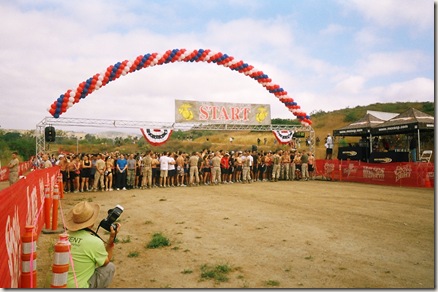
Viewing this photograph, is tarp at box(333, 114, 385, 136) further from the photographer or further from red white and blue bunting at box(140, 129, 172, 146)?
the photographer

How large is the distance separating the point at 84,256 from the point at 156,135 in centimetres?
1550

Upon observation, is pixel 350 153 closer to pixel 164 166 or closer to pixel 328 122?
pixel 164 166

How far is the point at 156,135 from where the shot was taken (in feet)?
61.6

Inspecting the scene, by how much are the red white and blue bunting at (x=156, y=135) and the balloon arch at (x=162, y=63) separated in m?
3.36

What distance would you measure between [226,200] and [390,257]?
22.0 feet

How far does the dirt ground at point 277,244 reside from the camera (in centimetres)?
475

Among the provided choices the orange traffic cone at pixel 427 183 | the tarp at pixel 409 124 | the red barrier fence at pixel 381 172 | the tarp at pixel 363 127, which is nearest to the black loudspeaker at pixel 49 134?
the red barrier fence at pixel 381 172

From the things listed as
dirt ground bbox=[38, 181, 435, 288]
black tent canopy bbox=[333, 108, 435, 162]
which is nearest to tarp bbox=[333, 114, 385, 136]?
black tent canopy bbox=[333, 108, 435, 162]

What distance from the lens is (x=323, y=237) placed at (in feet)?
22.4

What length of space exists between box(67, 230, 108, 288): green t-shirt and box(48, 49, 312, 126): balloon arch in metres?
15.3

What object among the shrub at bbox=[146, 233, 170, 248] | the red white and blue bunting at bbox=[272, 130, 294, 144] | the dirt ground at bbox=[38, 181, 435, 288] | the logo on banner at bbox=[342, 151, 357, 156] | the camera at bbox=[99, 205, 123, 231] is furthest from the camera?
the red white and blue bunting at bbox=[272, 130, 294, 144]

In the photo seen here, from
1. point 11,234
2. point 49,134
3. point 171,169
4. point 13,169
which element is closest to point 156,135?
point 171,169

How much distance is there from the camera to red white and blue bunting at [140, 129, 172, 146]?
728 inches

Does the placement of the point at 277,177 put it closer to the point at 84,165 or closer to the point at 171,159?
the point at 171,159
